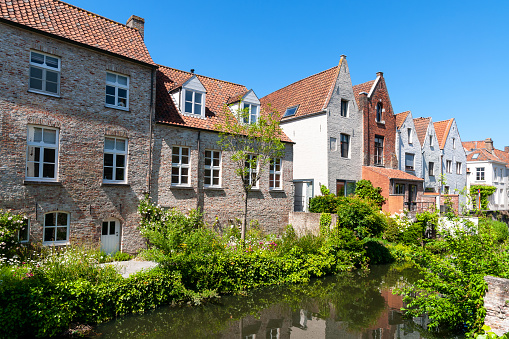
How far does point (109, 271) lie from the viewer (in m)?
10.5

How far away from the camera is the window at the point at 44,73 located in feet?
45.2

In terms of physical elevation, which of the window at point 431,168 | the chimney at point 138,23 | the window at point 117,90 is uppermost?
the chimney at point 138,23

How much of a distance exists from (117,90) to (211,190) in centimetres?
721

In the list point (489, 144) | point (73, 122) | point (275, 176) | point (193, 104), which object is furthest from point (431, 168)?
point (73, 122)

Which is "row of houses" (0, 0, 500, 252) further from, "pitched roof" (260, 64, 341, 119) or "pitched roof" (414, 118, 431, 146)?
"pitched roof" (414, 118, 431, 146)

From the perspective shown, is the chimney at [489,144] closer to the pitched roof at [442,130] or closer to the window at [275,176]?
the pitched roof at [442,130]

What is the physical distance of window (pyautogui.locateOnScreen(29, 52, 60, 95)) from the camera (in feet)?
45.2

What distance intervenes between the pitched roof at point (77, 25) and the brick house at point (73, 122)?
2.2 inches

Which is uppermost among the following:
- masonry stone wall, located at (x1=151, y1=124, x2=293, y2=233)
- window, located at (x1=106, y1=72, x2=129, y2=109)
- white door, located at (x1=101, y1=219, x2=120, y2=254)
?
window, located at (x1=106, y1=72, x2=129, y2=109)

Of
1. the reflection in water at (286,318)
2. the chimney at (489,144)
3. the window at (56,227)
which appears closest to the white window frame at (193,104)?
the window at (56,227)

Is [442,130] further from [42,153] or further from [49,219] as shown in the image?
[49,219]

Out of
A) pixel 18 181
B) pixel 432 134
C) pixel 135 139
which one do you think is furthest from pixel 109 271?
pixel 432 134

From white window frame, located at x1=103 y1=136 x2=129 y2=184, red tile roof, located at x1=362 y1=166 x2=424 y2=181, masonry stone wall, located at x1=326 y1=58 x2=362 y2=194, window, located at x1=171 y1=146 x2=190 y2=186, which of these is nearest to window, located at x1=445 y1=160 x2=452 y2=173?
red tile roof, located at x1=362 y1=166 x2=424 y2=181

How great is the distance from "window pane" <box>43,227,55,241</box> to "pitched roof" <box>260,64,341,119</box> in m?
16.5
